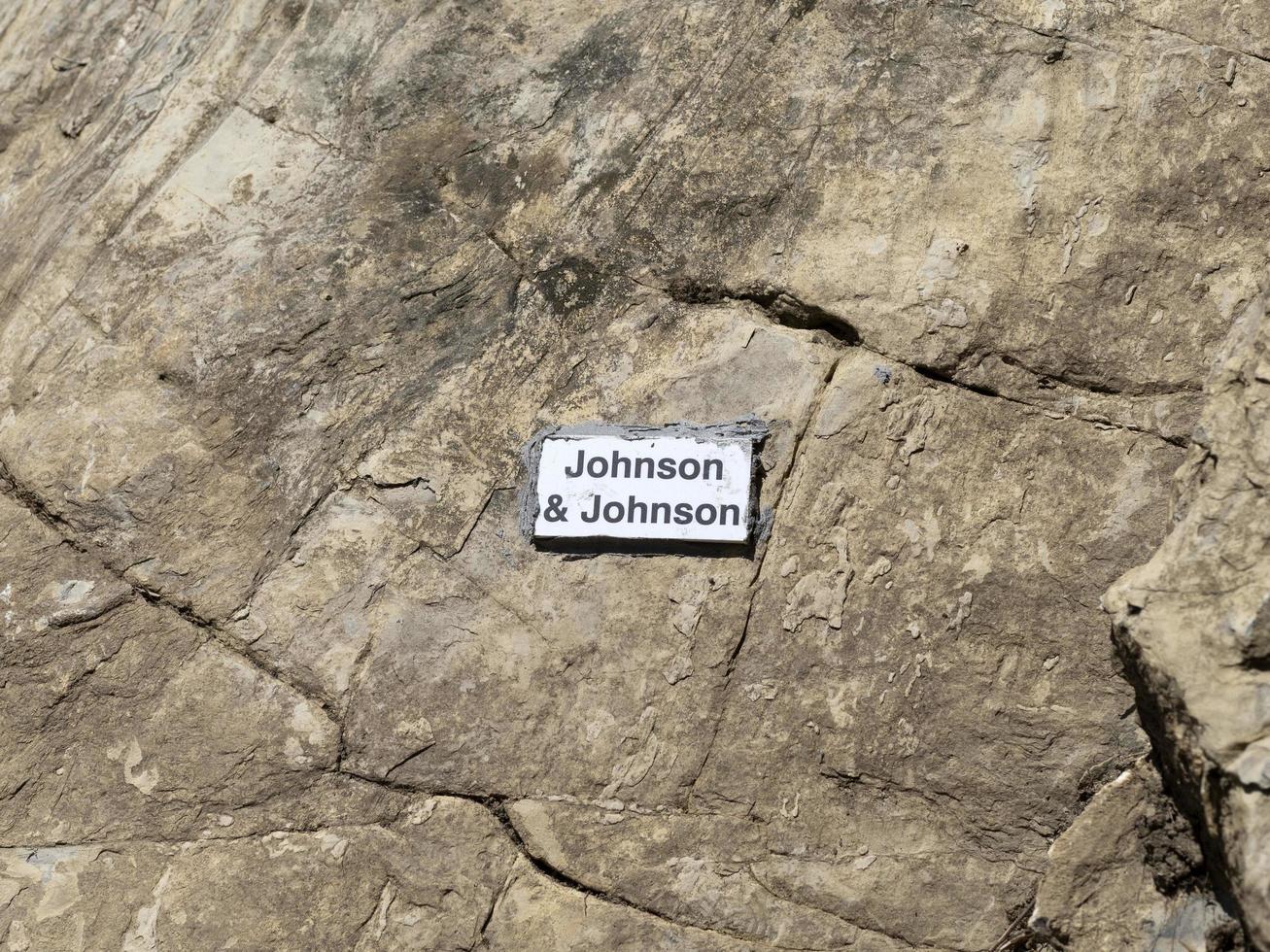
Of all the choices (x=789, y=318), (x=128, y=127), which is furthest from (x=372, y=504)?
(x=128, y=127)

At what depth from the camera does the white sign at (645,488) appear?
7.13 ft

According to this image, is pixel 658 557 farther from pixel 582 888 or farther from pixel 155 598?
pixel 155 598

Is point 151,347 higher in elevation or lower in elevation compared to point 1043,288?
lower

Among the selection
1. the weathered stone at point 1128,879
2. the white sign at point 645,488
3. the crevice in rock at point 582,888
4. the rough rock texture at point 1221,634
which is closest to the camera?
the rough rock texture at point 1221,634

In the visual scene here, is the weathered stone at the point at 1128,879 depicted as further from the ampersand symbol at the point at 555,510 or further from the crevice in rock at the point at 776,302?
the ampersand symbol at the point at 555,510

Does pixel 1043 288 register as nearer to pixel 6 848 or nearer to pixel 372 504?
pixel 372 504

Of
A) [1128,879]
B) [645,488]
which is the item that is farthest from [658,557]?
[1128,879]

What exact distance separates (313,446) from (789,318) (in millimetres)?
937

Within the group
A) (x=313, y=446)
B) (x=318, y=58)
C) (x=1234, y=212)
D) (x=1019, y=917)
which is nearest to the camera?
(x=1019, y=917)

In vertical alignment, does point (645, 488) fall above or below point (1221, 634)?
below

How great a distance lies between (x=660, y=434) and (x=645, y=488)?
10cm

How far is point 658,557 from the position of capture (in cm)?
219

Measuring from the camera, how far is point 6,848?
2191 millimetres

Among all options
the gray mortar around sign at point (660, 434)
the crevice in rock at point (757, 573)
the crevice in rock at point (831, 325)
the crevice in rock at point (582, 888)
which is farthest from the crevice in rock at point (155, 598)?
the crevice in rock at point (831, 325)
